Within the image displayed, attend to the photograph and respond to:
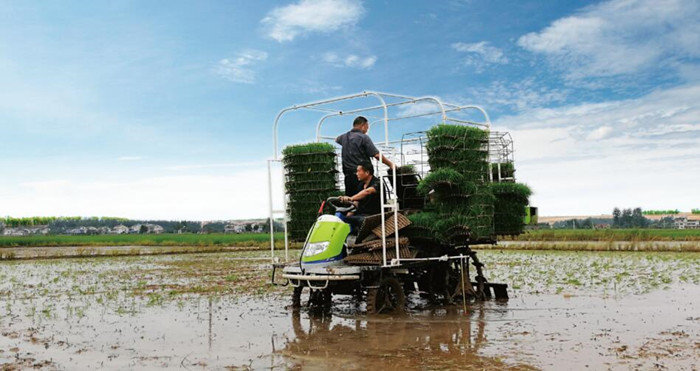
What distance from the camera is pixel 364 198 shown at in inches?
352

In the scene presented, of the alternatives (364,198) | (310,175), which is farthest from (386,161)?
(310,175)

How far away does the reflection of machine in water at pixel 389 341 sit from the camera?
19.7 feet

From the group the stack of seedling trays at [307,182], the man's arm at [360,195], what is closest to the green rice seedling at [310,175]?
the stack of seedling trays at [307,182]

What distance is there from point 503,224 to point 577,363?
464cm

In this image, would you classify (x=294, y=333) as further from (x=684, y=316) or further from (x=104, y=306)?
(x=684, y=316)

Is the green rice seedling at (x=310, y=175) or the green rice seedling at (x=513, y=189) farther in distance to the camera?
the green rice seedling at (x=513, y=189)

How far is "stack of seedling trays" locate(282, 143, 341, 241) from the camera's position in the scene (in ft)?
32.5

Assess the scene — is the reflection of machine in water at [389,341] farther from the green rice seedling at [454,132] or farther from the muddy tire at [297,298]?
the green rice seedling at [454,132]

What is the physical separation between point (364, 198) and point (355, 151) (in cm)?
75

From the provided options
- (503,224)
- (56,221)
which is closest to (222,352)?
(503,224)

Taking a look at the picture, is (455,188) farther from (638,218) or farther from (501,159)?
(638,218)

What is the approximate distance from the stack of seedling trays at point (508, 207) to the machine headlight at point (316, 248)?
11.7 ft

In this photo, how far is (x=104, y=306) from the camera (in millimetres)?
10680

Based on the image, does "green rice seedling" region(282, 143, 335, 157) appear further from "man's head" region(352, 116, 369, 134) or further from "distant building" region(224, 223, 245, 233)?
"distant building" region(224, 223, 245, 233)
